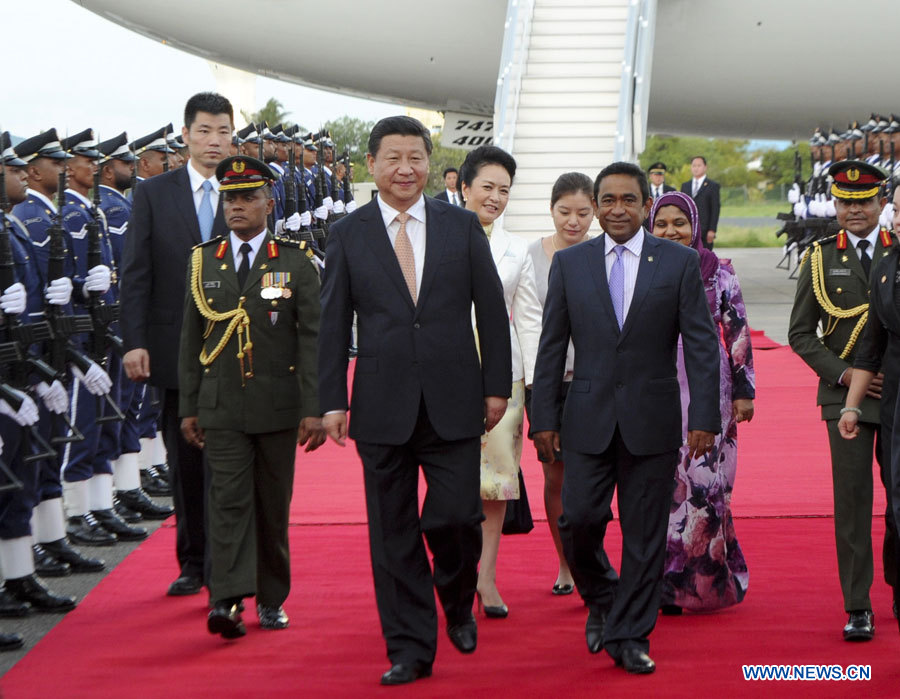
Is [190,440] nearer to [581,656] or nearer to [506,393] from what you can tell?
[506,393]

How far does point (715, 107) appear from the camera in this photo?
1817cm

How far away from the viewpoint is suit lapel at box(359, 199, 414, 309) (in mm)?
4008

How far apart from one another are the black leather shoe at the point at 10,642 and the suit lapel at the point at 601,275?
2100mm

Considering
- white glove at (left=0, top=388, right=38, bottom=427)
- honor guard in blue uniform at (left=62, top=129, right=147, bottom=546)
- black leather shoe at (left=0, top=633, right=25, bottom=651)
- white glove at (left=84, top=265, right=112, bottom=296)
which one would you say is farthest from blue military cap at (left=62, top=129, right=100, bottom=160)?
black leather shoe at (left=0, top=633, right=25, bottom=651)

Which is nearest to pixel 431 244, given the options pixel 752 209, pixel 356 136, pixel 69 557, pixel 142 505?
pixel 69 557

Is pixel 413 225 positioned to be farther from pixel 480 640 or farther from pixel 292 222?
pixel 292 222

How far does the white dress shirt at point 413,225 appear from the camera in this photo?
13.4 ft

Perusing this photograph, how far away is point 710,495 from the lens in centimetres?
460

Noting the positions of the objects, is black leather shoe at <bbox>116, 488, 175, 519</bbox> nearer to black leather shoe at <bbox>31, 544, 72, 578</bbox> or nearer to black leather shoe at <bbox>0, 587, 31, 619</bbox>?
black leather shoe at <bbox>31, 544, 72, 578</bbox>

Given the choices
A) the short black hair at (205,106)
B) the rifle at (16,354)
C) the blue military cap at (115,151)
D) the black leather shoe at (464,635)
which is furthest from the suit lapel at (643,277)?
the blue military cap at (115,151)

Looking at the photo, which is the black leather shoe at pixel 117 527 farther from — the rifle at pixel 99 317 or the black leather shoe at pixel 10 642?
the black leather shoe at pixel 10 642

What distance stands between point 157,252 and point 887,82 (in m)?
14.5

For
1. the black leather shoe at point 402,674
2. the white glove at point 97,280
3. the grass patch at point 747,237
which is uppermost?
the white glove at point 97,280

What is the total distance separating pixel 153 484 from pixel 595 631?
352 centimetres
